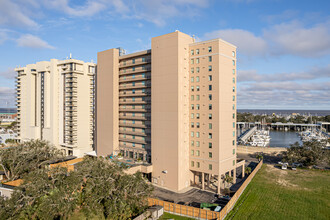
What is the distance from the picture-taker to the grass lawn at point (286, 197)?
34066 mm

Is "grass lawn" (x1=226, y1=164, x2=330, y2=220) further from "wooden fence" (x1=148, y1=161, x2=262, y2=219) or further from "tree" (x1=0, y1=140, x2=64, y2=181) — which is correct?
"tree" (x1=0, y1=140, x2=64, y2=181)

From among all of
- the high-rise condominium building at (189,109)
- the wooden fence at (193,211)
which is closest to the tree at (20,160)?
the high-rise condominium building at (189,109)

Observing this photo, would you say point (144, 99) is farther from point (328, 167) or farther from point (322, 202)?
point (328, 167)

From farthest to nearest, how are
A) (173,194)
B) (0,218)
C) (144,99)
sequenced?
(144,99), (173,194), (0,218)

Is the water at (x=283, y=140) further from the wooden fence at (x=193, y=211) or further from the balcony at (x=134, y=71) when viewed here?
the wooden fence at (x=193, y=211)

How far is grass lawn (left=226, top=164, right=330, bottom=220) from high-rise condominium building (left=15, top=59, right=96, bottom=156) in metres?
55.6

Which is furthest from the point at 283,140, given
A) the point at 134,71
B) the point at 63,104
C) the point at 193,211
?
the point at 63,104

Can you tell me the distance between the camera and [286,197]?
134ft

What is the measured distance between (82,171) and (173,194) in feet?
60.3

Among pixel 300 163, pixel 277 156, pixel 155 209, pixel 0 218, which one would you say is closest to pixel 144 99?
pixel 155 209

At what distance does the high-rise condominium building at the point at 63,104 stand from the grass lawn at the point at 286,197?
55.6 meters

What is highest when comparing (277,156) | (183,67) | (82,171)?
(183,67)

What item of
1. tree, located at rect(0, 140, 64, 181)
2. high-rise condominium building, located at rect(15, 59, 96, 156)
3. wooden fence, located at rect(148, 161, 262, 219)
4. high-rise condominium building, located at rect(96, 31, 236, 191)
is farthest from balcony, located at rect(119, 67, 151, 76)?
wooden fence, located at rect(148, 161, 262, 219)

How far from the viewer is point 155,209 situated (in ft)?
107
